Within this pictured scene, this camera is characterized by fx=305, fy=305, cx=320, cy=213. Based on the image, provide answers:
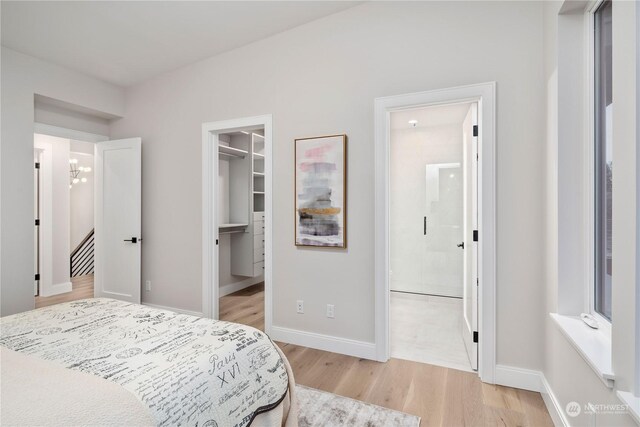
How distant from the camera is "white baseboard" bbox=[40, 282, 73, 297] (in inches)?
179

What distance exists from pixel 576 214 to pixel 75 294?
6.13m

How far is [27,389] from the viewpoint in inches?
37.2

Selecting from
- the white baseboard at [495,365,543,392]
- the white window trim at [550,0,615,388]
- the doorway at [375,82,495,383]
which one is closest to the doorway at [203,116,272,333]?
the doorway at [375,82,495,383]

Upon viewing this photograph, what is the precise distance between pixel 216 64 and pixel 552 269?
11.7 feet

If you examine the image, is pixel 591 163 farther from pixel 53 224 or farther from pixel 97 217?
pixel 53 224

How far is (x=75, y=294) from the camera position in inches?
185

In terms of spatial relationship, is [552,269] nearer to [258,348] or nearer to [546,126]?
[546,126]

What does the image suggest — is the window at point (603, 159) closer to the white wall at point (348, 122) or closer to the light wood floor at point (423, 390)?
the white wall at point (348, 122)

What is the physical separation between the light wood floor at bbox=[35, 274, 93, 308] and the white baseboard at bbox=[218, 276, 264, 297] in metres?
1.93

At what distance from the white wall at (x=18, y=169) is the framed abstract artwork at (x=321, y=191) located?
9.32 ft

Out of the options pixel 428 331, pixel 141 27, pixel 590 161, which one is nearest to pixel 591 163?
pixel 590 161

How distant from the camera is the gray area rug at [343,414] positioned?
1786mm

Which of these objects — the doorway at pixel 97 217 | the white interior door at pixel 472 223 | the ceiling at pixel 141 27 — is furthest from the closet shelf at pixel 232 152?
the white interior door at pixel 472 223

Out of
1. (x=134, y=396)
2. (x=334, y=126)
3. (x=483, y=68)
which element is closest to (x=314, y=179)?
(x=334, y=126)
